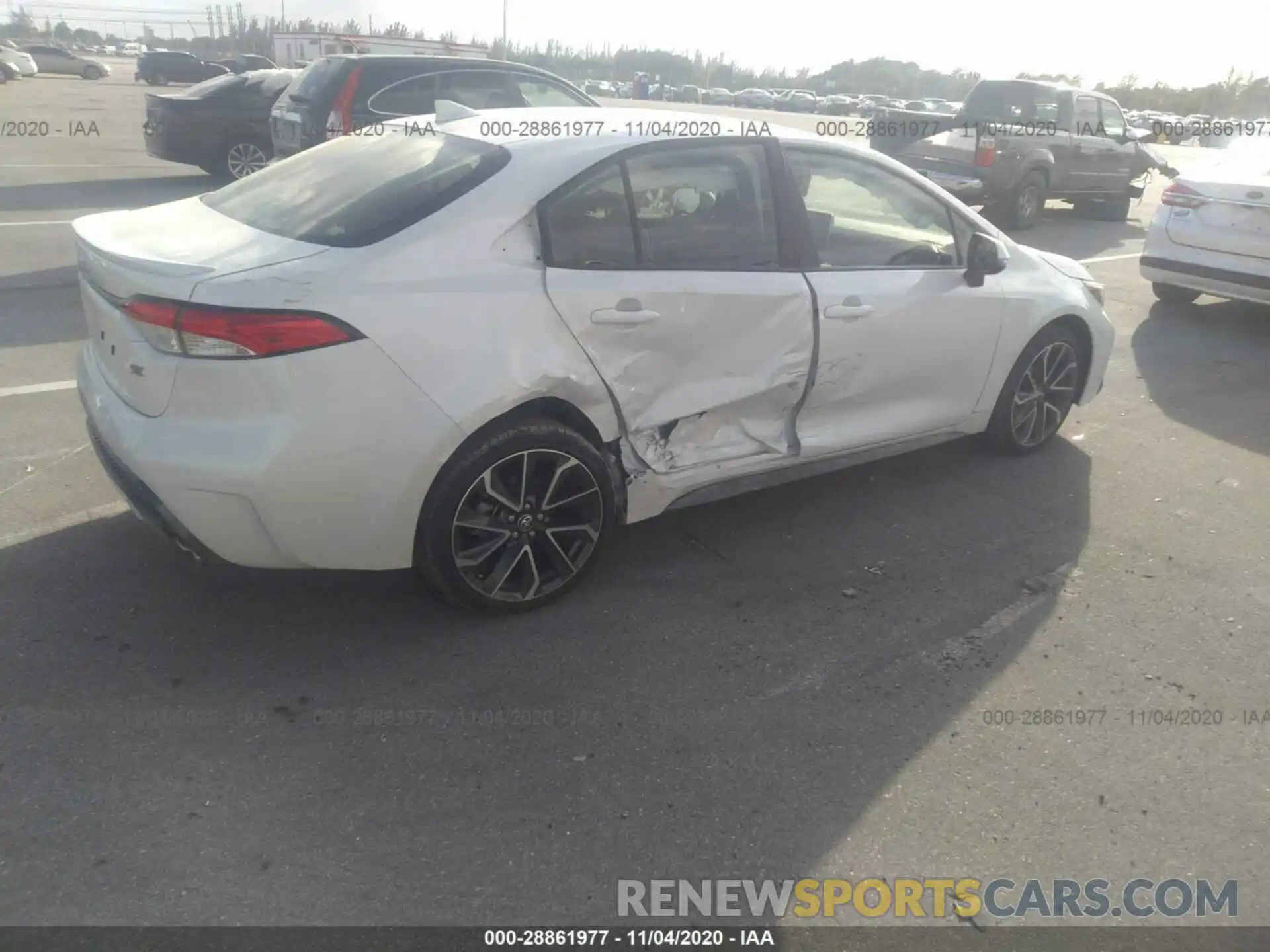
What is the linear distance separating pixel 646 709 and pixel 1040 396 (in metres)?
3.11

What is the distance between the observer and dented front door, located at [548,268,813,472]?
3547 millimetres

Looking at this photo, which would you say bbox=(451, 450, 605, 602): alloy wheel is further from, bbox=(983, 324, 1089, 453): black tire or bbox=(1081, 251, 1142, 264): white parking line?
bbox=(1081, 251, 1142, 264): white parking line

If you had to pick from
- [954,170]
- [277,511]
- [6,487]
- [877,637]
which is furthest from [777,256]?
[954,170]

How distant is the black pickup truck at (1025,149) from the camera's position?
1318 centimetres

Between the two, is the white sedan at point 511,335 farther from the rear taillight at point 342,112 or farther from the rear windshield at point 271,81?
the rear windshield at point 271,81

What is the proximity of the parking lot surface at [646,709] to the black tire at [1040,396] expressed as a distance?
0.37m

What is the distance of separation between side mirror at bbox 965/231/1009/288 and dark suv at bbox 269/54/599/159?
6.58m

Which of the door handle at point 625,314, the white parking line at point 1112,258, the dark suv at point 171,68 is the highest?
the dark suv at point 171,68

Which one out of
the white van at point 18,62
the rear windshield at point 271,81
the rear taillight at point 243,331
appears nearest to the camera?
the rear taillight at point 243,331

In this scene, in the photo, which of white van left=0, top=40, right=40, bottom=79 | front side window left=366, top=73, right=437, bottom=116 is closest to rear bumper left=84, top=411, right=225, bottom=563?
front side window left=366, top=73, right=437, bottom=116

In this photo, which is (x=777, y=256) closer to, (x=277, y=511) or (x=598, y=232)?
(x=598, y=232)

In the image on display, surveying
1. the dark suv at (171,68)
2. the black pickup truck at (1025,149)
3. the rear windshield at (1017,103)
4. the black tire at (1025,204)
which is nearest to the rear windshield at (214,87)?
the black pickup truck at (1025,149)

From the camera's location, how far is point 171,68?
4250cm

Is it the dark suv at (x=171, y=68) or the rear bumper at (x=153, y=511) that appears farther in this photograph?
the dark suv at (x=171, y=68)
